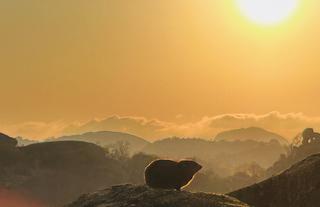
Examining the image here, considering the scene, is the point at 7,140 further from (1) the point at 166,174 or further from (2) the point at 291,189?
(1) the point at 166,174

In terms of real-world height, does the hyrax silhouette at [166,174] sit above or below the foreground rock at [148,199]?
above

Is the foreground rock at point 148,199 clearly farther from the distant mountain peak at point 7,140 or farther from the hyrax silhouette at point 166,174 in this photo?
the distant mountain peak at point 7,140

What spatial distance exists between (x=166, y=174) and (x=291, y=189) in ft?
21.2

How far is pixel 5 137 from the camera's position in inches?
4961

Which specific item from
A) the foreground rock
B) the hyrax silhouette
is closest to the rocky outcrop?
the hyrax silhouette

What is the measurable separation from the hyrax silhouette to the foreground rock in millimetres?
1431

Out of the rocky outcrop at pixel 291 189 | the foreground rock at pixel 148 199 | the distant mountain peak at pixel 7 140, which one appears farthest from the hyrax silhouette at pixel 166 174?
the distant mountain peak at pixel 7 140

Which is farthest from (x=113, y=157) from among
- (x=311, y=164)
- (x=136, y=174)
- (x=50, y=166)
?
(x=311, y=164)

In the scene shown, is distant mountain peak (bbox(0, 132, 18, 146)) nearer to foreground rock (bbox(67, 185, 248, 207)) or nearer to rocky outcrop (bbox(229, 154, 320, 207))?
rocky outcrop (bbox(229, 154, 320, 207))

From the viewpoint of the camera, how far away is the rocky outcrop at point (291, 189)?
60.4 ft

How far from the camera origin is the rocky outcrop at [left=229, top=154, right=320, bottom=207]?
725 inches

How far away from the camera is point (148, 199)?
1172 centimetres

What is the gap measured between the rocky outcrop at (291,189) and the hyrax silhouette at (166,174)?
4983 mm

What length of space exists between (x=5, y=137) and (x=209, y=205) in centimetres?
12095
